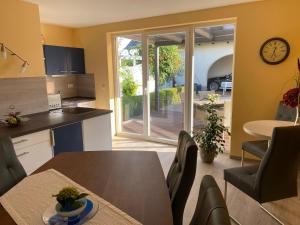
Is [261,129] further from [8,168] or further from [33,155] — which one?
[33,155]

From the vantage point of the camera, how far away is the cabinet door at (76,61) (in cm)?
436

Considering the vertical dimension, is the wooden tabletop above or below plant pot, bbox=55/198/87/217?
below

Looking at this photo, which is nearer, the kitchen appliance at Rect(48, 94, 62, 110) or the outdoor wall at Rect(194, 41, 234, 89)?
the outdoor wall at Rect(194, 41, 234, 89)

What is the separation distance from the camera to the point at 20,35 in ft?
9.22

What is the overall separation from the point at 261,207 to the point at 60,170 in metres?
2.03

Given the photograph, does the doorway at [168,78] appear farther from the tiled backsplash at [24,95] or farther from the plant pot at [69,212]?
the plant pot at [69,212]

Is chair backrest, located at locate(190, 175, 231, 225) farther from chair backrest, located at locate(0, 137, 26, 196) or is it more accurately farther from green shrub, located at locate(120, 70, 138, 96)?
green shrub, located at locate(120, 70, 138, 96)

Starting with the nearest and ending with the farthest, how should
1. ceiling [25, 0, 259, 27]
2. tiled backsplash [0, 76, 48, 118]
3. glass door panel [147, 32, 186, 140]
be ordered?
tiled backsplash [0, 76, 48, 118], ceiling [25, 0, 259, 27], glass door panel [147, 32, 186, 140]

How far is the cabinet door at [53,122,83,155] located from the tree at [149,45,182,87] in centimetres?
201

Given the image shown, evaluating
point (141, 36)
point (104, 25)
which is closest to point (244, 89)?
point (141, 36)

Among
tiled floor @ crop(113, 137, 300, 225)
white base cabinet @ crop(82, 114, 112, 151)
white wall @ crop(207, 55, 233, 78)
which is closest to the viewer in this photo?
tiled floor @ crop(113, 137, 300, 225)

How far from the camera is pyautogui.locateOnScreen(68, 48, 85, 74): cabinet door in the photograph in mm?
4355

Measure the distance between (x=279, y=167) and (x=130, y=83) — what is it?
341cm

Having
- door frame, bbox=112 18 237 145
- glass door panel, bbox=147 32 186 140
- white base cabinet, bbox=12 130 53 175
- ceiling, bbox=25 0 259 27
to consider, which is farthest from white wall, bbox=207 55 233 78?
white base cabinet, bbox=12 130 53 175
